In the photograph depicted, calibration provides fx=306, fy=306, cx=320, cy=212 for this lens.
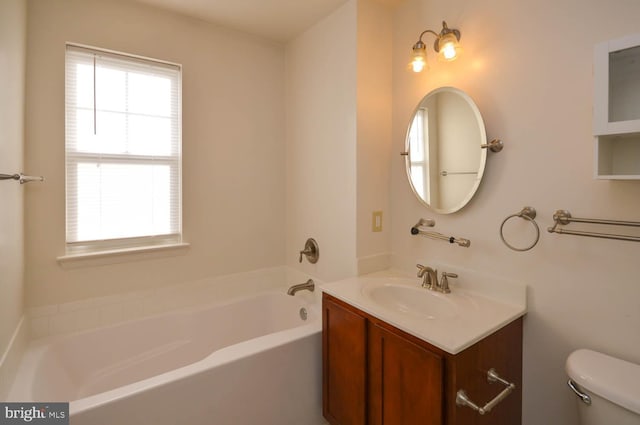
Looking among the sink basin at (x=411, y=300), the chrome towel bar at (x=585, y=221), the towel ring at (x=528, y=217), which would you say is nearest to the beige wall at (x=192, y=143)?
the sink basin at (x=411, y=300)

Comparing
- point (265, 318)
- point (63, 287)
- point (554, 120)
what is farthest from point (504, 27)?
point (63, 287)

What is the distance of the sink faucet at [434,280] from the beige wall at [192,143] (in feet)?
4.37

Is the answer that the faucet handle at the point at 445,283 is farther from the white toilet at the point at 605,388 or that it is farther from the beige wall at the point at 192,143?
the beige wall at the point at 192,143

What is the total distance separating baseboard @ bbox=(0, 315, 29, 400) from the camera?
1.26 metres

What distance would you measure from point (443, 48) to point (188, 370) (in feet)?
6.49

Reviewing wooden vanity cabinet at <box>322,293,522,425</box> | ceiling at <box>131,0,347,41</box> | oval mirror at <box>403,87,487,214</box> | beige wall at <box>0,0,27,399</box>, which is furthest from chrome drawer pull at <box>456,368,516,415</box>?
ceiling at <box>131,0,347,41</box>

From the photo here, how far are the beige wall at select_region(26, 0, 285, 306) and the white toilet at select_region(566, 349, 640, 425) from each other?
6.64 ft

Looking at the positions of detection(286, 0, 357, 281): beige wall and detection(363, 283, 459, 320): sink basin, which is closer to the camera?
detection(363, 283, 459, 320): sink basin

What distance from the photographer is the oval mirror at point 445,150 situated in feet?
5.10

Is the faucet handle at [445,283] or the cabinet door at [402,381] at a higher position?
the faucet handle at [445,283]

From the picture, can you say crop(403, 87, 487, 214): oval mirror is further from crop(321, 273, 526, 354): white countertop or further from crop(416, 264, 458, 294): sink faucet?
crop(321, 273, 526, 354): white countertop

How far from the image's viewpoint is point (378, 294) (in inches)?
66.5

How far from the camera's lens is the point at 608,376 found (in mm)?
1013

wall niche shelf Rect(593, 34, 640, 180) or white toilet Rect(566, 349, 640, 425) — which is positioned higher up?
wall niche shelf Rect(593, 34, 640, 180)
